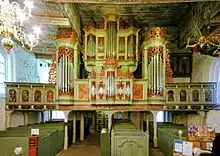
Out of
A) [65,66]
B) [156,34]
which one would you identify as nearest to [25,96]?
[65,66]

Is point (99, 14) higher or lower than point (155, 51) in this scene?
higher

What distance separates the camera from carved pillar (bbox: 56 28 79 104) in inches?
472

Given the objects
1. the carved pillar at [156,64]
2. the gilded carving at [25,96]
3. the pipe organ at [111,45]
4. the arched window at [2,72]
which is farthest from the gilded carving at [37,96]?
the carved pillar at [156,64]

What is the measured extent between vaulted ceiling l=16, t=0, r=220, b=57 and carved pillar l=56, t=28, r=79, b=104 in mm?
463

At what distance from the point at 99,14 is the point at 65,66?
283 cm

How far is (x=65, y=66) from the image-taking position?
39.9 ft

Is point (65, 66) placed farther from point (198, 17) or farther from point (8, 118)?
point (198, 17)

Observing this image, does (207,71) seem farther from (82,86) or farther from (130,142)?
(130,142)

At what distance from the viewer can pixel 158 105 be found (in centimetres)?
1218

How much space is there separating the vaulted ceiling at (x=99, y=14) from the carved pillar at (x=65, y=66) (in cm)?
46

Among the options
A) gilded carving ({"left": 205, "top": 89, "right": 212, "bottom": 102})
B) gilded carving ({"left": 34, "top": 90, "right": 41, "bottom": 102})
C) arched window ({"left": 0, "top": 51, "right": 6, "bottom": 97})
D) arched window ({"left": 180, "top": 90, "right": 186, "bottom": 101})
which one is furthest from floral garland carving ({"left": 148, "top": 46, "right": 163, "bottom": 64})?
arched window ({"left": 0, "top": 51, "right": 6, "bottom": 97})

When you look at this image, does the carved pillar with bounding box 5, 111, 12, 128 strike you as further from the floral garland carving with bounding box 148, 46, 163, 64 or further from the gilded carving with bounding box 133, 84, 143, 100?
the floral garland carving with bounding box 148, 46, 163, 64

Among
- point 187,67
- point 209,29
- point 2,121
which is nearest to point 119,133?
point 209,29

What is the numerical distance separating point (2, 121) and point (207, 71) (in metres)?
8.61
